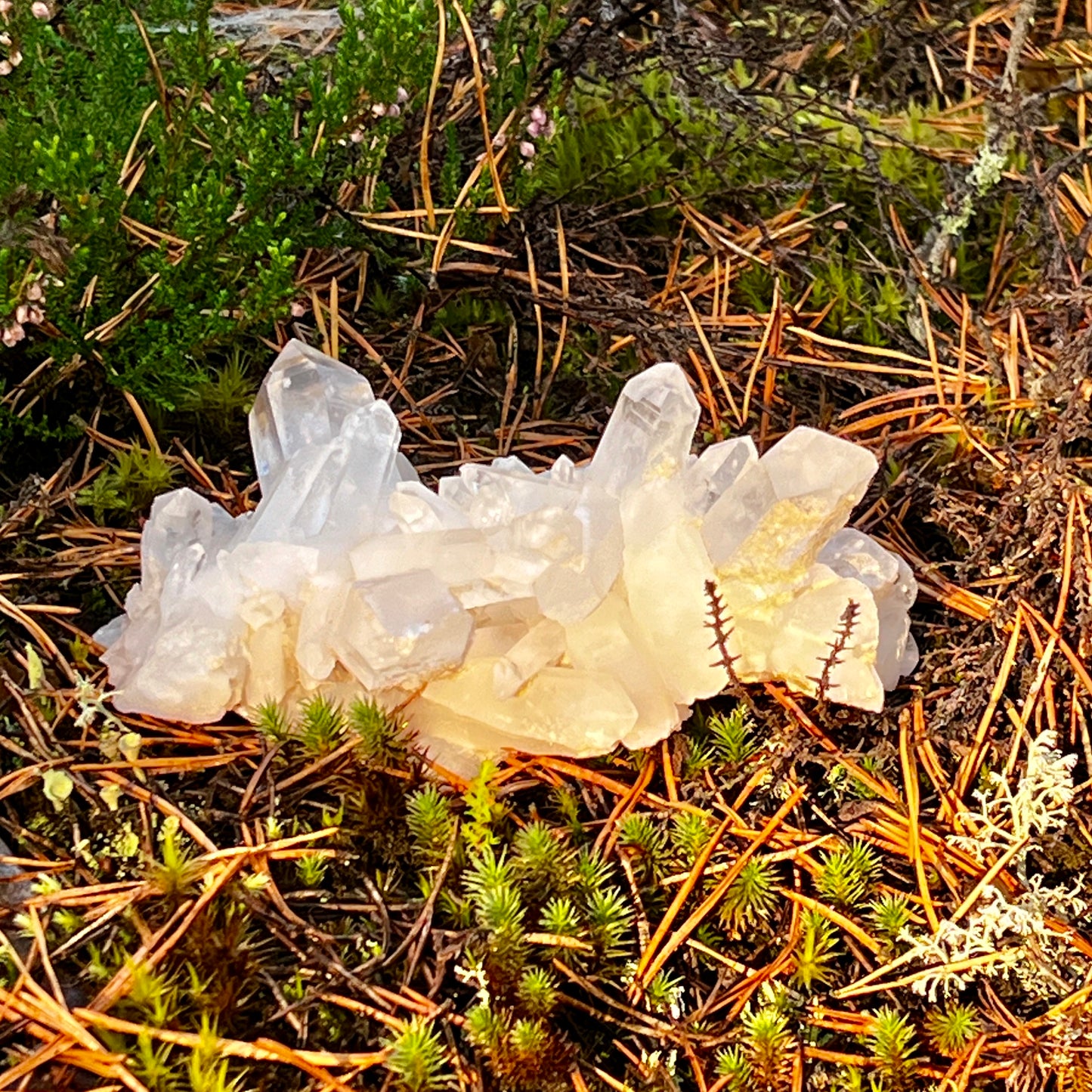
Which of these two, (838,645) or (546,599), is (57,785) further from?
(838,645)

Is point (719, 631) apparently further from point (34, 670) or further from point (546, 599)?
point (34, 670)

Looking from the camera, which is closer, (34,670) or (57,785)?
(57,785)

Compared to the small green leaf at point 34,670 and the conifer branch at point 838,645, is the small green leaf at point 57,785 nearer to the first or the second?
the small green leaf at point 34,670

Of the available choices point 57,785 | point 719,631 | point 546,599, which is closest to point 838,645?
point 719,631

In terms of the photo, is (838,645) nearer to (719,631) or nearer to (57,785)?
(719,631)

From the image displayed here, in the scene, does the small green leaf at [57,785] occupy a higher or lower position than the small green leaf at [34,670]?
lower

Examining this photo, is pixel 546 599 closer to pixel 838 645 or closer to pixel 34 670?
pixel 838 645

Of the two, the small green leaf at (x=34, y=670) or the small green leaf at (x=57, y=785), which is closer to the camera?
the small green leaf at (x=57, y=785)

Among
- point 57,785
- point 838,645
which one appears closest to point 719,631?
point 838,645

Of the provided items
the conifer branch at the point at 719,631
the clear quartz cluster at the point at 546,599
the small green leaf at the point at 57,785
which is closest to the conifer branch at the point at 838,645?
the clear quartz cluster at the point at 546,599

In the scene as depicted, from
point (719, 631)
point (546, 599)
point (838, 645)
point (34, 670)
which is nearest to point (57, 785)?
point (34, 670)
